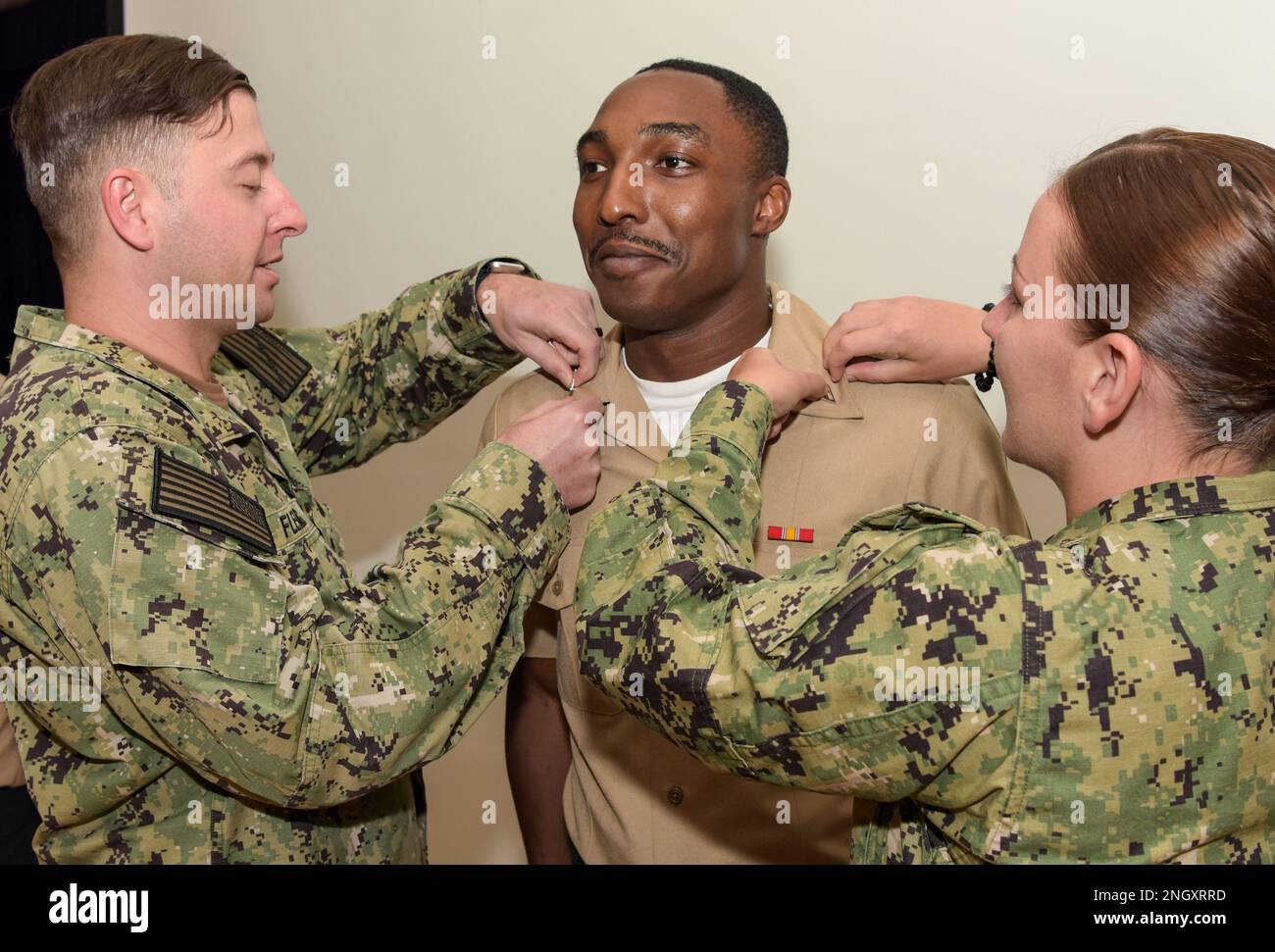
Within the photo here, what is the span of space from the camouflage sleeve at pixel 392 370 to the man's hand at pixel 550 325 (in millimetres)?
45

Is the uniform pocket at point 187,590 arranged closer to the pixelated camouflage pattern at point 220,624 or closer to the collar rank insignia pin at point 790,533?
the pixelated camouflage pattern at point 220,624

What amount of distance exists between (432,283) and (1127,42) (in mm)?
1184

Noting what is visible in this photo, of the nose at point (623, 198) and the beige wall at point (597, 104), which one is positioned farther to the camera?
the beige wall at point (597, 104)

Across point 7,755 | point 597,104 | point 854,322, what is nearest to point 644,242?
point 854,322

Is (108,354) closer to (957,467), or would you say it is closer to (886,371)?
(886,371)

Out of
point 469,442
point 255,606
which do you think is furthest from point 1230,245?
point 469,442

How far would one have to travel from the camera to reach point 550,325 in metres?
1.62

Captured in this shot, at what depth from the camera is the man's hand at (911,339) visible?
1.50 meters

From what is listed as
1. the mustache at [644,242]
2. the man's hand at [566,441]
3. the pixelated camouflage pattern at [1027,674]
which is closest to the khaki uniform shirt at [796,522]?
the man's hand at [566,441]

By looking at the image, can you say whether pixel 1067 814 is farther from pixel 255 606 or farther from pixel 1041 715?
pixel 255 606

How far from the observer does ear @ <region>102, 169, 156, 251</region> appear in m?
1.33

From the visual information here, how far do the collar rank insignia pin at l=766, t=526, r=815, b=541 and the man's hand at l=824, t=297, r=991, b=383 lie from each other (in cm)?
21

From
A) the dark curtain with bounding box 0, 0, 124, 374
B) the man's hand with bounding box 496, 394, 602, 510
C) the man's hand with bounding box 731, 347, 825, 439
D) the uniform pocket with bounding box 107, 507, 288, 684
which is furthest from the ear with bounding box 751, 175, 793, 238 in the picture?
the dark curtain with bounding box 0, 0, 124, 374

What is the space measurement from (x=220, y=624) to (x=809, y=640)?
1.91ft
